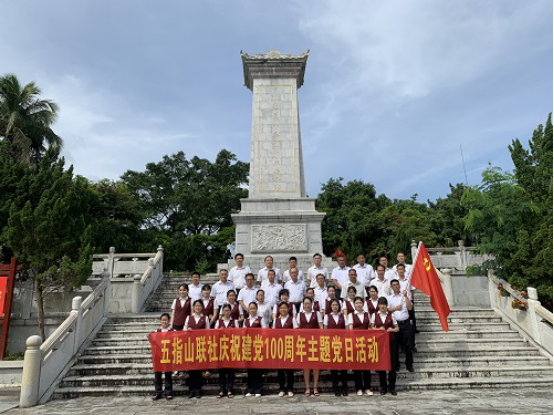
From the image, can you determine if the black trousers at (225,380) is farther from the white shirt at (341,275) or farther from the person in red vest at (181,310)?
the white shirt at (341,275)

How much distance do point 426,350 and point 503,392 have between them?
143cm

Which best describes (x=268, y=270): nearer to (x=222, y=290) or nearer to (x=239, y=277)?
(x=239, y=277)

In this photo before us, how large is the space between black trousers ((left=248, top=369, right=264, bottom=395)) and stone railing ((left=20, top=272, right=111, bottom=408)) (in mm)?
3090

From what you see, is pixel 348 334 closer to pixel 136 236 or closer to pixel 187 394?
pixel 187 394

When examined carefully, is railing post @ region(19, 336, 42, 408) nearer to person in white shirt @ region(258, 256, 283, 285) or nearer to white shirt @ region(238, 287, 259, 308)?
white shirt @ region(238, 287, 259, 308)

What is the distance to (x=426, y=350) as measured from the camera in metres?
6.96

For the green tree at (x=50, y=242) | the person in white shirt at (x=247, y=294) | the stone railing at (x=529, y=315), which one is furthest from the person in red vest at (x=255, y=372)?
the stone railing at (x=529, y=315)

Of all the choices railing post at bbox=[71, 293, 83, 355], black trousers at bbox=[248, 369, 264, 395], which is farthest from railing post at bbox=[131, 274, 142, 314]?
black trousers at bbox=[248, 369, 264, 395]

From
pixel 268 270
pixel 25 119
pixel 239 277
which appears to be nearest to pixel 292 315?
pixel 268 270

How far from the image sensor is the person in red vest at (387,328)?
573 centimetres

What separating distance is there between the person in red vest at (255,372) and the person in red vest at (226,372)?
0.24 m

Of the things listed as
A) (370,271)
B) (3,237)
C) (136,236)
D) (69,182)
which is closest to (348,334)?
(370,271)

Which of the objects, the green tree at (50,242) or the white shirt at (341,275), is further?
the green tree at (50,242)

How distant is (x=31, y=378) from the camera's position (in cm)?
561
